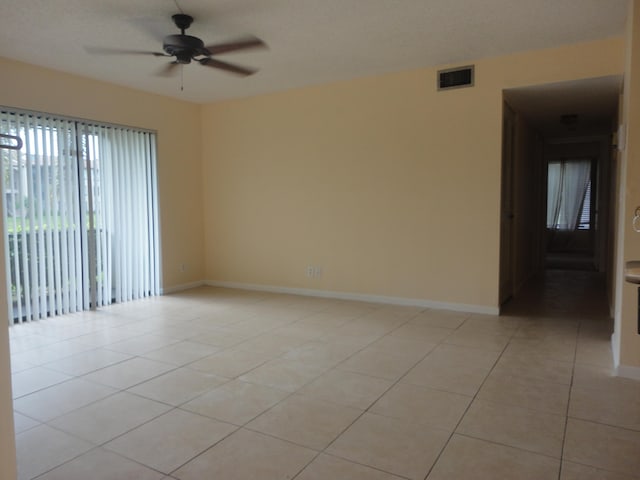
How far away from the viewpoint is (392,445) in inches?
89.4

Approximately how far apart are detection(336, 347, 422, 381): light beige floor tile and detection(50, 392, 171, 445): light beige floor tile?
1349mm

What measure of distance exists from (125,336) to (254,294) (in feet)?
7.14

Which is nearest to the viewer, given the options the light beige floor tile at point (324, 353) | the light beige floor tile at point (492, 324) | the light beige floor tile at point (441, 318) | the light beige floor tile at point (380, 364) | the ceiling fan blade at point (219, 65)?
the light beige floor tile at point (380, 364)

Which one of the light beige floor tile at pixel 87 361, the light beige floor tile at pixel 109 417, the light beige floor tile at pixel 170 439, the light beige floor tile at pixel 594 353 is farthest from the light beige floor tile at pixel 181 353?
the light beige floor tile at pixel 594 353

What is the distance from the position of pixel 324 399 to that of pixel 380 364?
2.43ft

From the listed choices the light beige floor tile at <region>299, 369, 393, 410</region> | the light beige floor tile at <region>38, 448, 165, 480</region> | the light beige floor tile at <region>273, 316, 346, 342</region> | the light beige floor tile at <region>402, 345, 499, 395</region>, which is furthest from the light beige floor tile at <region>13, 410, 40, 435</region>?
the light beige floor tile at <region>402, 345, 499, 395</region>

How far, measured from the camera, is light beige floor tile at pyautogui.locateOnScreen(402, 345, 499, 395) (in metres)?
3.00

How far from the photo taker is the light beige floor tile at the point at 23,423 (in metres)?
2.46

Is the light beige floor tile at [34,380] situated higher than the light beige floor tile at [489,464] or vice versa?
the light beige floor tile at [34,380]

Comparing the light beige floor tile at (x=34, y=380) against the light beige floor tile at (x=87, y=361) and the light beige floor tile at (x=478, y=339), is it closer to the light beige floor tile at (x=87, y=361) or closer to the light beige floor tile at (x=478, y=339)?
the light beige floor tile at (x=87, y=361)

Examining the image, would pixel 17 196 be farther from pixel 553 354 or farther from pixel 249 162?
pixel 553 354

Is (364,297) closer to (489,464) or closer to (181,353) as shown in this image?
(181,353)

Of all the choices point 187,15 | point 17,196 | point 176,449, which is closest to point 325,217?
point 187,15

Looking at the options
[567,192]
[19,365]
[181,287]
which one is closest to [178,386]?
[19,365]
